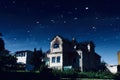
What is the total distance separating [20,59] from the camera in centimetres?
8550

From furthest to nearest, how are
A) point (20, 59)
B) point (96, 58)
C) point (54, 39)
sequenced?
point (20, 59), point (96, 58), point (54, 39)

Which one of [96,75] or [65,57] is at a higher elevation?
[65,57]

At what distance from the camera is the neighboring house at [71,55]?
218 ft

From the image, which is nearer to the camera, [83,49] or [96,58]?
[83,49]

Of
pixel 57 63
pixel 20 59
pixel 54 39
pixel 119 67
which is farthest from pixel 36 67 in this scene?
pixel 119 67

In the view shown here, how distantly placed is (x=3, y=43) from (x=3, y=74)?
16.1 metres

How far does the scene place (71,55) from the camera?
225 ft

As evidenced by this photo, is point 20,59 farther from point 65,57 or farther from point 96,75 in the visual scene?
point 96,75

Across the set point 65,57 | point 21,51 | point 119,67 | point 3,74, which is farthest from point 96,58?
point 3,74

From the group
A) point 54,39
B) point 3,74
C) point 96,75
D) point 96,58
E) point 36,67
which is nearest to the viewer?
point 3,74

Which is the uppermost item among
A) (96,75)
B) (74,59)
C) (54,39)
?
(54,39)

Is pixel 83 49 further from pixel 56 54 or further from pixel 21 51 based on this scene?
pixel 21 51

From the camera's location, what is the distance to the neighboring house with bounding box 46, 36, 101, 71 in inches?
2616

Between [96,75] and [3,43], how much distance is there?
85.5 feet
